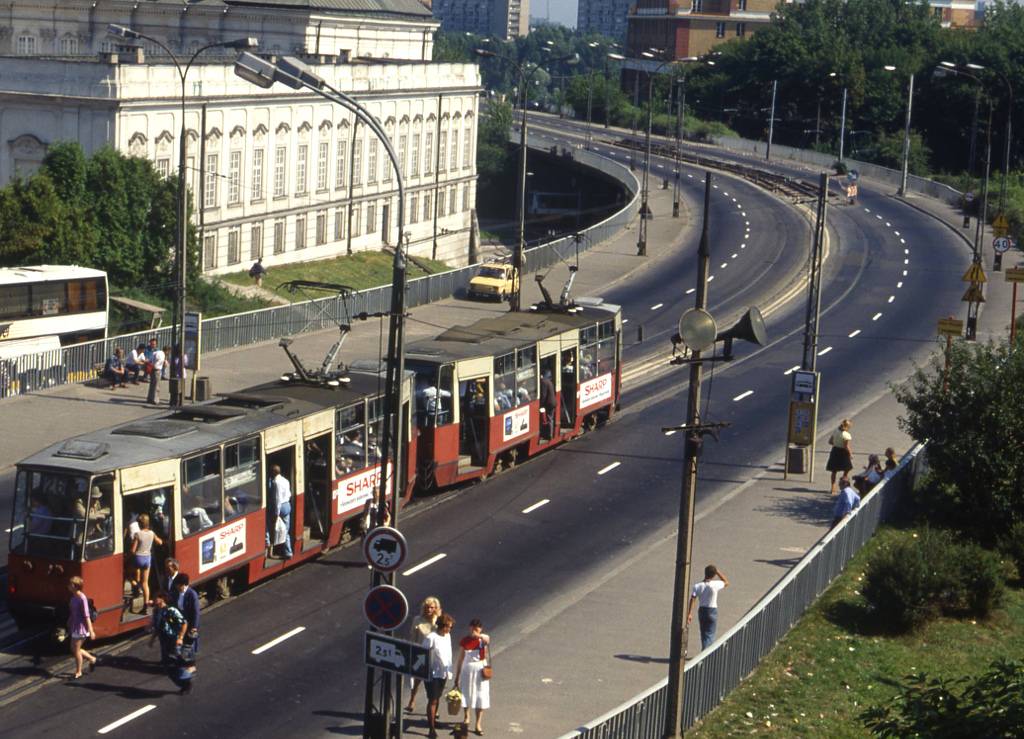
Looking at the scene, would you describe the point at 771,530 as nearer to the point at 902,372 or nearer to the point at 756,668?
the point at 756,668

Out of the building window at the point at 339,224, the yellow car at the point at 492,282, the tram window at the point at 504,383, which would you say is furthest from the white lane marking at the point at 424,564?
the building window at the point at 339,224

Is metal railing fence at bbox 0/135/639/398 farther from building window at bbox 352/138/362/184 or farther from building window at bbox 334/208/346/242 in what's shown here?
building window at bbox 352/138/362/184

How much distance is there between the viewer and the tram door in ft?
77.2

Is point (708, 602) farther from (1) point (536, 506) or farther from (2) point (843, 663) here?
(1) point (536, 506)

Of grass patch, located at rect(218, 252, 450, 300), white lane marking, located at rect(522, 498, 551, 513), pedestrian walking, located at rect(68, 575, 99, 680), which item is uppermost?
pedestrian walking, located at rect(68, 575, 99, 680)

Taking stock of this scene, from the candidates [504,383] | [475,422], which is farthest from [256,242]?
[475,422]

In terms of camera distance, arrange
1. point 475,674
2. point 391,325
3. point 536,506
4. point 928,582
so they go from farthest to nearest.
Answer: point 536,506
point 928,582
point 475,674
point 391,325

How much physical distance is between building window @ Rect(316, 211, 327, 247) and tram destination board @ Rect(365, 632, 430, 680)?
5765 cm

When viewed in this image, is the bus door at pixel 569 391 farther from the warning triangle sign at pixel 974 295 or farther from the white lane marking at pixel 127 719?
the white lane marking at pixel 127 719

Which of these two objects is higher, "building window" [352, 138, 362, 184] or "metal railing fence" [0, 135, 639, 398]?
"building window" [352, 138, 362, 184]

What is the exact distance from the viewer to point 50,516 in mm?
19016

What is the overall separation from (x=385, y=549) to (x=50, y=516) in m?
5.94

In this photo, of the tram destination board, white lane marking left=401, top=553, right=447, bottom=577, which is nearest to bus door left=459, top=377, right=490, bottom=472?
white lane marking left=401, top=553, right=447, bottom=577

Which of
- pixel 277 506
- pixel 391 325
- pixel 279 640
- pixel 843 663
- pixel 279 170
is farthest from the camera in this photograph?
pixel 279 170
